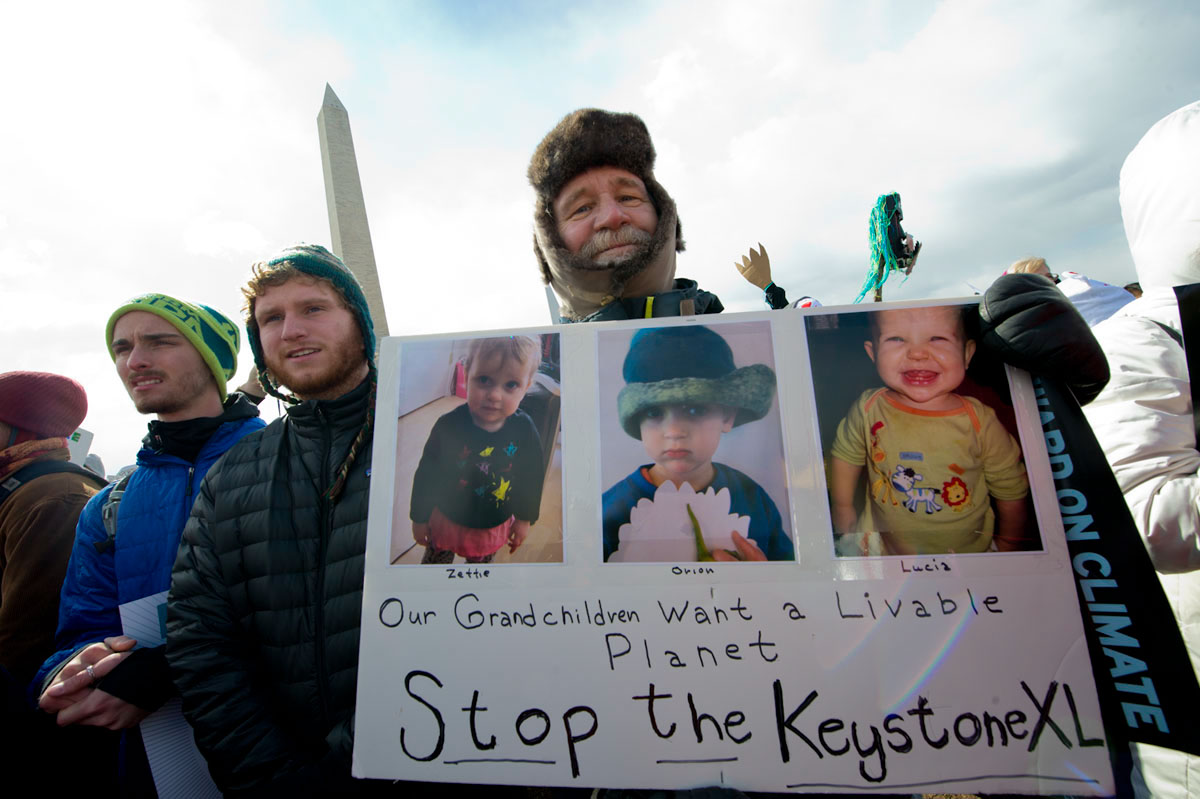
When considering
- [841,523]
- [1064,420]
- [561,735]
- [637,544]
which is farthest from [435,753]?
[1064,420]

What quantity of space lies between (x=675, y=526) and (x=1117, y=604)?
74cm

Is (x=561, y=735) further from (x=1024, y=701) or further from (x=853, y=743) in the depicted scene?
(x=1024, y=701)

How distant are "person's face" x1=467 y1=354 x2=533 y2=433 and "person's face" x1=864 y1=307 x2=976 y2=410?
2.27ft

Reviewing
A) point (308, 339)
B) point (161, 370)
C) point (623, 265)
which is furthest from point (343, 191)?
point (623, 265)

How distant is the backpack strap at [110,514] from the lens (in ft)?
5.19

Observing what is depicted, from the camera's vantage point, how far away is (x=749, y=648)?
864 millimetres

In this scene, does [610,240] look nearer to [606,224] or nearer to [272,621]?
[606,224]

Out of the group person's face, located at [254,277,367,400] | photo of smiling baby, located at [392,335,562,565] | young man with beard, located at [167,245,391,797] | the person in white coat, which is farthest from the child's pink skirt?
the person in white coat

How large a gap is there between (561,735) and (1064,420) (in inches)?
42.2

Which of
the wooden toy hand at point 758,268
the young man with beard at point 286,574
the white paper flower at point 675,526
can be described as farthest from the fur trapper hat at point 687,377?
the wooden toy hand at point 758,268

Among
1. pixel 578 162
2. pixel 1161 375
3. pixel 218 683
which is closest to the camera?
pixel 1161 375

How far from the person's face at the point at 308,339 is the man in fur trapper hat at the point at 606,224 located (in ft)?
2.19

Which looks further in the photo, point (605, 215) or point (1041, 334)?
point (605, 215)

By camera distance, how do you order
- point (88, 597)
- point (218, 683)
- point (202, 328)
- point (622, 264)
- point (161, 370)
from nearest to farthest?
point (218, 683) → point (622, 264) → point (88, 597) → point (161, 370) → point (202, 328)
